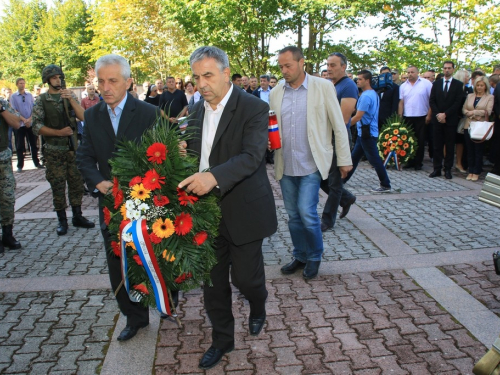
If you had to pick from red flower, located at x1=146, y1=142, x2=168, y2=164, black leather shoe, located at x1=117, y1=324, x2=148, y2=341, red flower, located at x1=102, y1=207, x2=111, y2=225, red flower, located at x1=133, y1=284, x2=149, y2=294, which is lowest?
black leather shoe, located at x1=117, y1=324, x2=148, y2=341

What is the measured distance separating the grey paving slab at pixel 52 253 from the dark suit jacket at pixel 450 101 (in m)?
7.42

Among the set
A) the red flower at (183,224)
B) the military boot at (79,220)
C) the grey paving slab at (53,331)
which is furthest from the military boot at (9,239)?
the red flower at (183,224)

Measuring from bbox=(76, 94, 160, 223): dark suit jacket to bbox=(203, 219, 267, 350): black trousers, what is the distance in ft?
3.38

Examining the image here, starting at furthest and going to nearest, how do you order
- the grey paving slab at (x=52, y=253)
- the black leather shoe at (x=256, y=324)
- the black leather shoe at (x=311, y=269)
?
the grey paving slab at (x=52, y=253) → the black leather shoe at (x=311, y=269) → the black leather shoe at (x=256, y=324)

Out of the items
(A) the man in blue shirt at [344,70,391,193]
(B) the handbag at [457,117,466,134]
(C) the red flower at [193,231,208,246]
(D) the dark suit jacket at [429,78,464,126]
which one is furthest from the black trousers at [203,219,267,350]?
(B) the handbag at [457,117,466,134]

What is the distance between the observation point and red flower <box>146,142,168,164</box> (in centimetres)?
298

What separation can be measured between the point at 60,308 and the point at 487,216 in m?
5.90

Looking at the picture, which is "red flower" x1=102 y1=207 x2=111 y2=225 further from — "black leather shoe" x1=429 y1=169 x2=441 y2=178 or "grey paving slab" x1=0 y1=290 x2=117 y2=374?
"black leather shoe" x1=429 y1=169 x2=441 y2=178

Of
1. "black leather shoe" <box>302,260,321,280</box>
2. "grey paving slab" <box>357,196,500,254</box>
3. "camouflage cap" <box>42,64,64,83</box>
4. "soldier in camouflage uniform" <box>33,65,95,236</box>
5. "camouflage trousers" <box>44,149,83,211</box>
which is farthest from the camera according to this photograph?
"camouflage trousers" <box>44,149,83,211</box>

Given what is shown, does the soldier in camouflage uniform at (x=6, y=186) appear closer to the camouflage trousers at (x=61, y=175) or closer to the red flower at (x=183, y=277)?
the camouflage trousers at (x=61, y=175)

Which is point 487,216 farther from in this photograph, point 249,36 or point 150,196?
point 249,36

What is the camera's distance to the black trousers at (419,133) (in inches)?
441

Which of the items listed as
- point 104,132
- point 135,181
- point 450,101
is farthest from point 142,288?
point 450,101

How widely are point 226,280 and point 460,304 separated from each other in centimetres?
226
